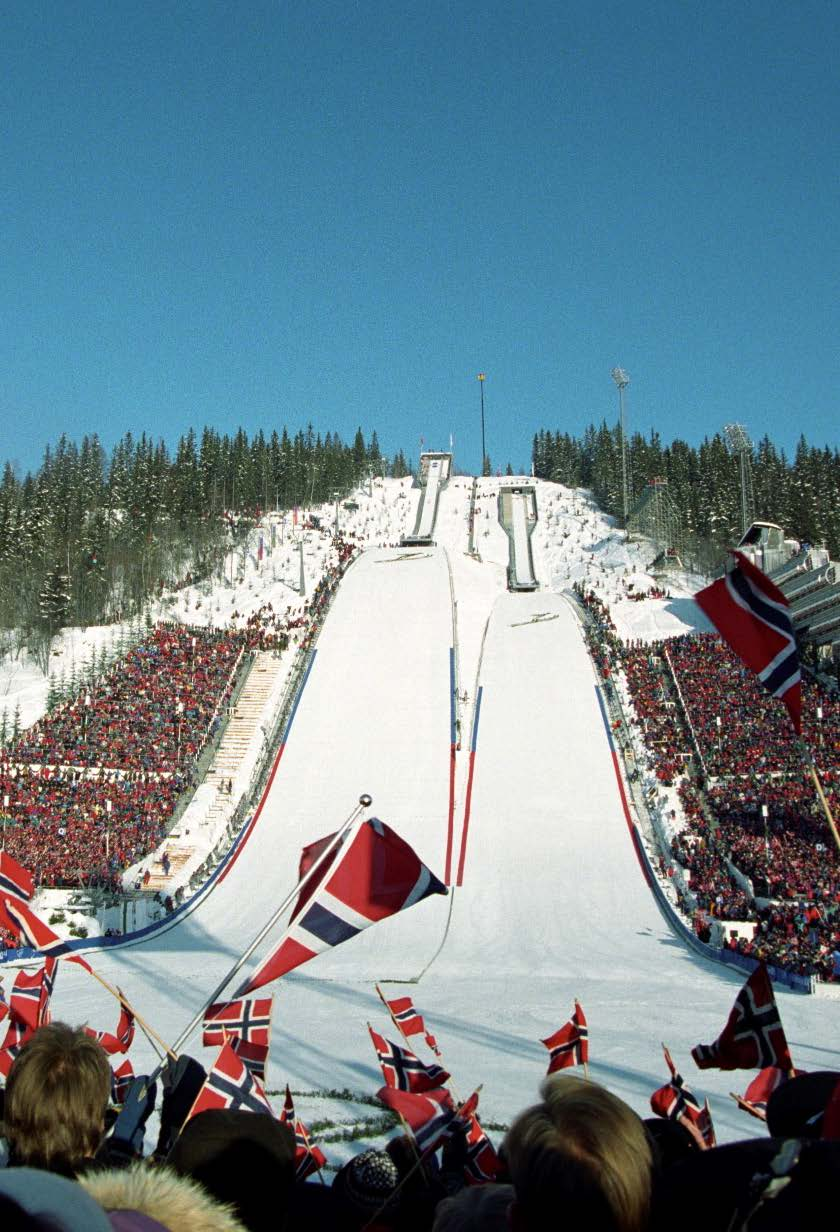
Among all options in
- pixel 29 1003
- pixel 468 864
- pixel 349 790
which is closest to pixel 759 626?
pixel 29 1003

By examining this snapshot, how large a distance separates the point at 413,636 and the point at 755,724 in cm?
1466

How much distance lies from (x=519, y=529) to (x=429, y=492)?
1032 centimetres

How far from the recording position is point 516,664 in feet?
121

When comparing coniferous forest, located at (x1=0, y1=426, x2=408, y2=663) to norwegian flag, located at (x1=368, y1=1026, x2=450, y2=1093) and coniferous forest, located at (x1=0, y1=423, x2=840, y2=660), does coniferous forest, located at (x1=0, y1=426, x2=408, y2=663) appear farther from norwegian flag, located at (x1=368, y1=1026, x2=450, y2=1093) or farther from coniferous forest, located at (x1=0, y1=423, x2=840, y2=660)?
norwegian flag, located at (x1=368, y1=1026, x2=450, y2=1093)

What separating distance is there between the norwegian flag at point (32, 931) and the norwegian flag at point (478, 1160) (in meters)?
4.82

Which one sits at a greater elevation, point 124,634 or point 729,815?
point 124,634

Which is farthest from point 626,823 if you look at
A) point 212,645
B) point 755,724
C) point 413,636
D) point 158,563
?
point 158,563

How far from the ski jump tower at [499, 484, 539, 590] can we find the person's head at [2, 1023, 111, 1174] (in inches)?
1800

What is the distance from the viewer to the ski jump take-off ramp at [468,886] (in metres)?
11.1

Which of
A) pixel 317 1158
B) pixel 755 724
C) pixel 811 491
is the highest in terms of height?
pixel 811 491

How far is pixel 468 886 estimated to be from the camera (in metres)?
22.6

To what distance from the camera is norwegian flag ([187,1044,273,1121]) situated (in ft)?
12.4

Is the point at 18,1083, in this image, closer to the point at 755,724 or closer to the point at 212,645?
the point at 755,724

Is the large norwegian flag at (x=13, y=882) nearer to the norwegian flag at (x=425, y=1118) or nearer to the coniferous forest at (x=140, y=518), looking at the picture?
the norwegian flag at (x=425, y=1118)
